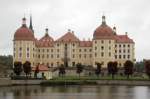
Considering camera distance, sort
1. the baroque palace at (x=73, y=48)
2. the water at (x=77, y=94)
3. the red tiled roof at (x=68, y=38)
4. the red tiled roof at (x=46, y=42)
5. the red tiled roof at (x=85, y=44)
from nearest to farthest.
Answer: the water at (x=77, y=94), the baroque palace at (x=73, y=48), the red tiled roof at (x=68, y=38), the red tiled roof at (x=85, y=44), the red tiled roof at (x=46, y=42)

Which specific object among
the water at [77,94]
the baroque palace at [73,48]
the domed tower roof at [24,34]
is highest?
the domed tower roof at [24,34]

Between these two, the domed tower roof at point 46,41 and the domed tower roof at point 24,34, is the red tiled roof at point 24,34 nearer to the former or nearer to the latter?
the domed tower roof at point 24,34

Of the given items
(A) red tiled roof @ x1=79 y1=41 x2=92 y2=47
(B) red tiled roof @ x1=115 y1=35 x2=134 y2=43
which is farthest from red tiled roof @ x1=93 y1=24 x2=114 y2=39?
(A) red tiled roof @ x1=79 y1=41 x2=92 y2=47

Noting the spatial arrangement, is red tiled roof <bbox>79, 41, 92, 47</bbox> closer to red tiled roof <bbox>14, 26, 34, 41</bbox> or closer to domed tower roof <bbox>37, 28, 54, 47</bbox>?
domed tower roof <bbox>37, 28, 54, 47</bbox>

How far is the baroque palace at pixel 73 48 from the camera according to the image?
4326 inches

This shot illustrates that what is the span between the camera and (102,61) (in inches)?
4306

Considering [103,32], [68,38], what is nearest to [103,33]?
[103,32]

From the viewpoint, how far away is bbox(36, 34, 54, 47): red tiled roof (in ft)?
379

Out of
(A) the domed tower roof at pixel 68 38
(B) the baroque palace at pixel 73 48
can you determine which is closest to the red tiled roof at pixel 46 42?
(B) the baroque palace at pixel 73 48

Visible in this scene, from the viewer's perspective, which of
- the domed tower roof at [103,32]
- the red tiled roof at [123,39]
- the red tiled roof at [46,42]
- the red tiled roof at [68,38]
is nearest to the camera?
the domed tower roof at [103,32]

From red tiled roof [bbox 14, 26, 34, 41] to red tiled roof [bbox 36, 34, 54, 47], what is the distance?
210 inches

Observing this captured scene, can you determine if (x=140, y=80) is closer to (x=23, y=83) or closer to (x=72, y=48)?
(x=23, y=83)

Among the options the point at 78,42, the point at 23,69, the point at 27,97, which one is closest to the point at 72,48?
the point at 78,42

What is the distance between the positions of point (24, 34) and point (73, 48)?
10453 mm
